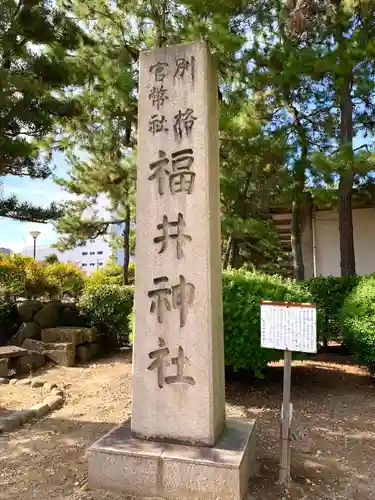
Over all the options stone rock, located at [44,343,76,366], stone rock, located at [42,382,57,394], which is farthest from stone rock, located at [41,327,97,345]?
stone rock, located at [42,382,57,394]

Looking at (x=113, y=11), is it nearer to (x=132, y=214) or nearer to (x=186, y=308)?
(x=132, y=214)

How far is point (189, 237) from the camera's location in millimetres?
3084

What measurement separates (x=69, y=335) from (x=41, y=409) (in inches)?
117

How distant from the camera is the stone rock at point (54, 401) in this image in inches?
196

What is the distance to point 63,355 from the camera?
7.18 m

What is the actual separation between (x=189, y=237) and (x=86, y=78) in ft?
19.5

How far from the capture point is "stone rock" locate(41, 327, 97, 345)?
302 inches

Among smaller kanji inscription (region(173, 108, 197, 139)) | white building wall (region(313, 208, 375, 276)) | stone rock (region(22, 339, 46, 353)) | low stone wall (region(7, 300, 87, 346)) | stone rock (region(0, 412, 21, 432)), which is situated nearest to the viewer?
smaller kanji inscription (region(173, 108, 197, 139))

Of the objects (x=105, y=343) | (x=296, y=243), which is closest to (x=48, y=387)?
(x=105, y=343)

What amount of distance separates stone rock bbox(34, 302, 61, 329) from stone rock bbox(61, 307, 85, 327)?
0.46 feet

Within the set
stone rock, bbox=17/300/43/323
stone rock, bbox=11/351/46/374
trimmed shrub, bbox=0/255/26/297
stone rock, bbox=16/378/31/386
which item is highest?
trimmed shrub, bbox=0/255/26/297

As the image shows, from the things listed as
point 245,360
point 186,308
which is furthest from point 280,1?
point 186,308

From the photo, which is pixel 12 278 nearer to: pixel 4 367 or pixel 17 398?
pixel 4 367

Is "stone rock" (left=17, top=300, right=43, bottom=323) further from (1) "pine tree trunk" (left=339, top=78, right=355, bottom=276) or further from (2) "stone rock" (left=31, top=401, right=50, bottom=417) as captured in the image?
(1) "pine tree trunk" (left=339, top=78, right=355, bottom=276)
